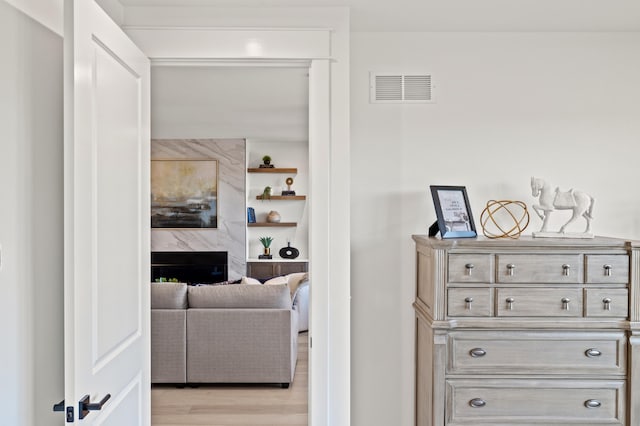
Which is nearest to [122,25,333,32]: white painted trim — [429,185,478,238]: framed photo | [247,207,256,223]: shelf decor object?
[429,185,478,238]: framed photo

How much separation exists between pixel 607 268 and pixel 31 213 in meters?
2.32

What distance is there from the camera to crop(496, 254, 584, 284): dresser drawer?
98.7 inches

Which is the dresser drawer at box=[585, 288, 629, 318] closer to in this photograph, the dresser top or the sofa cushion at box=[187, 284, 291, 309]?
the dresser top

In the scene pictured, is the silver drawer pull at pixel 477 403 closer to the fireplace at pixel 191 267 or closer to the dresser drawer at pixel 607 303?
the dresser drawer at pixel 607 303

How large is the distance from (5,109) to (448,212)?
75.1 inches

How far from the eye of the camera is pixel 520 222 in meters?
2.97

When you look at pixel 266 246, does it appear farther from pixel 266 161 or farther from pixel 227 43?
pixel 227 43

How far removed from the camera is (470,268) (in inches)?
98.9

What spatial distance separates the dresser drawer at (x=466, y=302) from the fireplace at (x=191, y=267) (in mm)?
5989

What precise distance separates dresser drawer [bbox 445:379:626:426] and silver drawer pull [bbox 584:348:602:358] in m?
0.12

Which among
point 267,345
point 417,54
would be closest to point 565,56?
point 417,54

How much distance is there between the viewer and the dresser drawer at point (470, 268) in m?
2.52

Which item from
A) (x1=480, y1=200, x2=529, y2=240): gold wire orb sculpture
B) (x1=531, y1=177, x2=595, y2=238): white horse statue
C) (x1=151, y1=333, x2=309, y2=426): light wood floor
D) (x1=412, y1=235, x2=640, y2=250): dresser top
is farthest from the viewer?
(x1=151, y1=333, x2=309, y2=426): light wood floor

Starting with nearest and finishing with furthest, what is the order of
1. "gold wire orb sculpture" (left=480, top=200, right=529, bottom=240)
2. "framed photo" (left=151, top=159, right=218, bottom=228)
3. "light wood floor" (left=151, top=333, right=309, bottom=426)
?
1. "gold wire orb sculpture" (left=480, top=200, right=529, bottom=240)
2. "light wood floor" (left=151, top=333, right=309, bottom=426)
3. "framed photo" (left=151, top=159, right=218, bottom=228)
